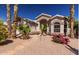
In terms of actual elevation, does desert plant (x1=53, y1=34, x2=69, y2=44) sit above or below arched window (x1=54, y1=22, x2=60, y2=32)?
below

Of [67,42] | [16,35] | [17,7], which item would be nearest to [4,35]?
[16,35]

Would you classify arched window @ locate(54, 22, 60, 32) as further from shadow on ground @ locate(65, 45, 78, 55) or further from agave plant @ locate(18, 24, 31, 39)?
agave plant @ locate(18, 24, 31, 39)

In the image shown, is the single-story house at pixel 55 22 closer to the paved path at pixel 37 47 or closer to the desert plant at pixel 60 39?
the desert plant at pixel 60 39

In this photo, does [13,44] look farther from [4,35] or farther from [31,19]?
[31,19]

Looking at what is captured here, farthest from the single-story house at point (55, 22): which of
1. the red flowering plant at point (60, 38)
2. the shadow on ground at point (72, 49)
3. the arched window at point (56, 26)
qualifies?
the shadow on ground at point (72, 49)

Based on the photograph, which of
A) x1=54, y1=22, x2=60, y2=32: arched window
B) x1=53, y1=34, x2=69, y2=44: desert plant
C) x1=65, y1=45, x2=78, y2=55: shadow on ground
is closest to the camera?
x1=65, y1=45, x2=78, y2=55: shadow on ground

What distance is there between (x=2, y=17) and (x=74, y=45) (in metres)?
2.46

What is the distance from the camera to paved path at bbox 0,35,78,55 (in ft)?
21.0

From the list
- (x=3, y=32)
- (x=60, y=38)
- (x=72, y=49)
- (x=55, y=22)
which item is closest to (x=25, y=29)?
(x=3, y=32)

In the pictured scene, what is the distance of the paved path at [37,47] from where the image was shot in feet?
21.0

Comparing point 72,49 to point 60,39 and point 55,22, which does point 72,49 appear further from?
point 55,22

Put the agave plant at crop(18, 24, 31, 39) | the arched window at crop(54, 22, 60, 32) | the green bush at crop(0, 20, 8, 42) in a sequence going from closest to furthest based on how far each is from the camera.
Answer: the green bush at crop(0, 20, 8, 42) → the agave plant at crop(18, 24, 31, 39) → the arched window at crop(54, 22, 60, 32)

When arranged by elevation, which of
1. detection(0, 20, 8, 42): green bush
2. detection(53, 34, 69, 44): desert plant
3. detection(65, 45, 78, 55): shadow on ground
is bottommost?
detection(65, 45, 78, 55): shadow on ground

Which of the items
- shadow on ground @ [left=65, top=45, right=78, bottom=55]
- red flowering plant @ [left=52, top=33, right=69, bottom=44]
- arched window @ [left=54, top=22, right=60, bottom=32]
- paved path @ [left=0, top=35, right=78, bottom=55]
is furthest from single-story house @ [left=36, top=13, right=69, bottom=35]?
shadow on ground @ [left=65, top=45, right=78, bottom=55]
